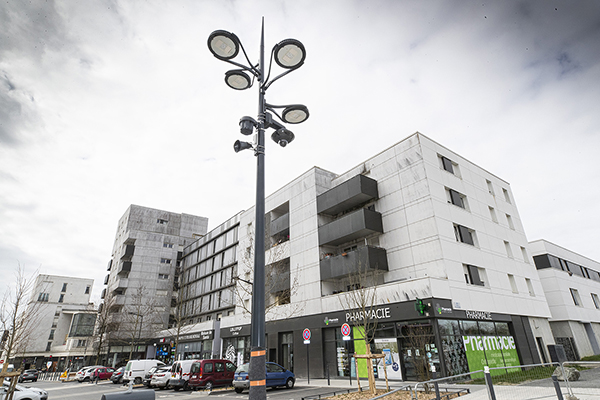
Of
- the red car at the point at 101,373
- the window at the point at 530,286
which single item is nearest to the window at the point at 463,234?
the window at the point at 530,286

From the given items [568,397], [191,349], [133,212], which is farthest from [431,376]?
[133,212]

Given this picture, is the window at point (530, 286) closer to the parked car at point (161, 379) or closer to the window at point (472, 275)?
the window at point (472, 275)

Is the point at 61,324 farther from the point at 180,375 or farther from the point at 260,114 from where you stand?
the point at 260,114

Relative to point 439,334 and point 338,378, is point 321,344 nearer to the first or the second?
point 338,378

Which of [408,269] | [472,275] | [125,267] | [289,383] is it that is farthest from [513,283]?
[125,267]

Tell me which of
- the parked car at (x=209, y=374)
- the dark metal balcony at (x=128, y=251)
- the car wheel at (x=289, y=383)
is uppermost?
the dark metal balcony at (x=128, y=251)

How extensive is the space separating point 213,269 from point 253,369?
149 feet

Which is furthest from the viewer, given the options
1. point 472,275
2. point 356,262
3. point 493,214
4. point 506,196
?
point 506,196

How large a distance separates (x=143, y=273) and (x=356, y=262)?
46.5 metres

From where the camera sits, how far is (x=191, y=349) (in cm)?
3975

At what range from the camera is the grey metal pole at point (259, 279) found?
4625mm

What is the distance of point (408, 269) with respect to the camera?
2133 cm

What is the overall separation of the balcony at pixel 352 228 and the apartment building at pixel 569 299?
20127 mm

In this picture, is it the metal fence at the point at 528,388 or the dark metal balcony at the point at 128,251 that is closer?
the metal fence at the point at 528,388
